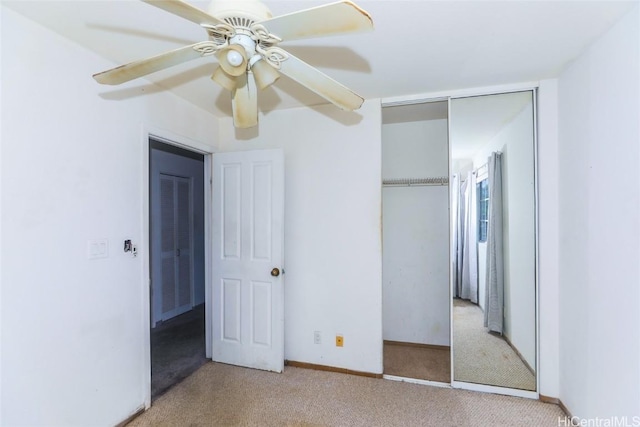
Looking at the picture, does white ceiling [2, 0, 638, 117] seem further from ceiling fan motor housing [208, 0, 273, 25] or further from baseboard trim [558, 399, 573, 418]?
baseboard trim [558, 399, 573, 418]

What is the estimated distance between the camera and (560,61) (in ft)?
6.59

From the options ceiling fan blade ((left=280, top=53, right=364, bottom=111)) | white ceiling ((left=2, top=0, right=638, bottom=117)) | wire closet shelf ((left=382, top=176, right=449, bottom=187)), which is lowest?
wire closet shelf ((left=382, top=176, right=449, bottom=187))

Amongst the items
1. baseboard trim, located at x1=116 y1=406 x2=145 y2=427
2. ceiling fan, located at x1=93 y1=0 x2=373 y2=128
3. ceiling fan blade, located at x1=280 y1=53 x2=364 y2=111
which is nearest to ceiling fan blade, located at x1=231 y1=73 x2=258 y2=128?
ceiling fan, located at x1=93 y1=0 x2=373 y2=128

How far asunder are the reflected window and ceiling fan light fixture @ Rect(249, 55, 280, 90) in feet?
6.52

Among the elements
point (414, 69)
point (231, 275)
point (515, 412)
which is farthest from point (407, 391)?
point (414, 69)

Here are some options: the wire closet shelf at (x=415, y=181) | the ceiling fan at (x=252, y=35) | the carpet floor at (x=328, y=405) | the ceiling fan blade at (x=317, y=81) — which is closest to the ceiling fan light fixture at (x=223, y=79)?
the ceiling fan at (x=252, y=35)

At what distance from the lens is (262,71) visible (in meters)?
1.26

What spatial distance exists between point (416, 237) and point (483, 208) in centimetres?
83

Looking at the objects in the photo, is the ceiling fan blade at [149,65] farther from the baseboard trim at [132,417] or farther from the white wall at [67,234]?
the baseboard trim at [132,417]

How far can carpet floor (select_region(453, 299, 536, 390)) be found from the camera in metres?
2.42

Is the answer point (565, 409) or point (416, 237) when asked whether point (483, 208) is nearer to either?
point (416, 237)

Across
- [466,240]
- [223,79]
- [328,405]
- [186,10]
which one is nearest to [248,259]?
[328,405]

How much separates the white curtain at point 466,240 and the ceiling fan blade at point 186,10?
220cm

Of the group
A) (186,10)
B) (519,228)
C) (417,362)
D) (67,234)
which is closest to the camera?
(186,10)
